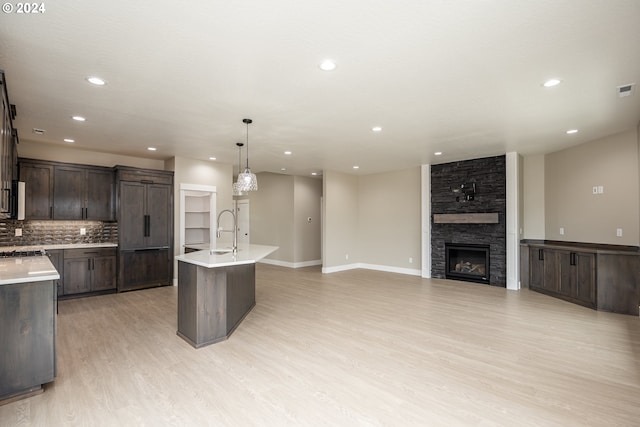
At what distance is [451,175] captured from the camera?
23.5 feet

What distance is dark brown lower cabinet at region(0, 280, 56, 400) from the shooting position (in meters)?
2.42

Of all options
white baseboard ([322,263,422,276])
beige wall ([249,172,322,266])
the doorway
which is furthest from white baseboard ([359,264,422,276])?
the doorway

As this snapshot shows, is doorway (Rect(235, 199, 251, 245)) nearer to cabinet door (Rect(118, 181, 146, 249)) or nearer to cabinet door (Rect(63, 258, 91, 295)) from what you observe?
cabinet door (Rect(118, 181, 146, 249))

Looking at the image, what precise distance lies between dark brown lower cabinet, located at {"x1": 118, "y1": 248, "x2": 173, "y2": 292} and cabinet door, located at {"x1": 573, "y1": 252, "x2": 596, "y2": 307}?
7133 millimetres

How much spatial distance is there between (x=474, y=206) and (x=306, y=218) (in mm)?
4372

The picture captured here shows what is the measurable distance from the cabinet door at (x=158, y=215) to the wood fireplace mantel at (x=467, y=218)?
18.8 ft

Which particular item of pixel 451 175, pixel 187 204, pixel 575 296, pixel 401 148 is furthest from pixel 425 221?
pixel 187 204

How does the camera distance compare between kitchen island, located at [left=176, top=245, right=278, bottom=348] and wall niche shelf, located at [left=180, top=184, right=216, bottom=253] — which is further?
wall niche shelf, located at [left=180, top=184, right=216, bottom=253]

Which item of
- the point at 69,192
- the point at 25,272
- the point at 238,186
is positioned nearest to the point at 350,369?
the point at 238,186

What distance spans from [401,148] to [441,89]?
8.63ft

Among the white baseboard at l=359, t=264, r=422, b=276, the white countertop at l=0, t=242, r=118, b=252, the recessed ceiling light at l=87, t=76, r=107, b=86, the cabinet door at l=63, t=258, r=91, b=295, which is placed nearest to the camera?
the recessed ceiling light at l=87, t=76, r=107, b=86

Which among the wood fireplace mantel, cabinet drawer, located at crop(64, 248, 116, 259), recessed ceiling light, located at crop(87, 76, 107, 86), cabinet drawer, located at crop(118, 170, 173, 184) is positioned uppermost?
recessed ceiling light, located at crop(87, 76, 107, 86)

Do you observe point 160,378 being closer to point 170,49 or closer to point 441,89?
point 170,49

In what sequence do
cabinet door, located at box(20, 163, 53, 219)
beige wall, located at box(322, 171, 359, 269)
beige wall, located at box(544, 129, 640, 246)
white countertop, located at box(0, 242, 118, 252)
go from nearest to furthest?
beige wall, located at box(544, 129, 640, 246), white countertop, located at box(0, 242, 118, 252), cabinet door, located at box(20, 163, 53, 219), beige wall, located at box(322, 171, 359, 269)
